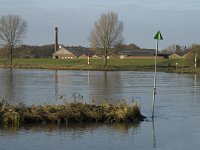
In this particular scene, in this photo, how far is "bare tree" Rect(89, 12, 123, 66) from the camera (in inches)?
3755

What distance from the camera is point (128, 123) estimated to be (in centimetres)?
1980

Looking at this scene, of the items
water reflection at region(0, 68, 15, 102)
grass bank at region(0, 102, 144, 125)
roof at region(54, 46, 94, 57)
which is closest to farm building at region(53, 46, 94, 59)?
roof at region(54, 46, 94, 57)

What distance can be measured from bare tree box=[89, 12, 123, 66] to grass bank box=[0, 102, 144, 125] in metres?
74.2

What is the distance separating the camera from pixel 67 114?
64.0ft

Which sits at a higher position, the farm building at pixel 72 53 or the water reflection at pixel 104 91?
the farm building at pixel 72 53

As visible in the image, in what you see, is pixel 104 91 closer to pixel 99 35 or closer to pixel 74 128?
pixel 74 128

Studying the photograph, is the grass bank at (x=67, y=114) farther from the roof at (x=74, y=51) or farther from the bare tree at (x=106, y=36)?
the roof at (x=74, y=51)

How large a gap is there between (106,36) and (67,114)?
76993 mm

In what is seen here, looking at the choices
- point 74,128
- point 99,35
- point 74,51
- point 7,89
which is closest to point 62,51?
point 74,51

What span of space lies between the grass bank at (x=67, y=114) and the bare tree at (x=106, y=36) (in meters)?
74.2

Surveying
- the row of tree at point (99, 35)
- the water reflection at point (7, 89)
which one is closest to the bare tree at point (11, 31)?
the row of tree at point (99, 35)

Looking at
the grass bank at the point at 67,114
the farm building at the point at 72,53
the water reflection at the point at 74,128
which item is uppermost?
the farm building at the point at 72,53

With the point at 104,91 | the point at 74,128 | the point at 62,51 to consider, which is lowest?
the point at 74,128

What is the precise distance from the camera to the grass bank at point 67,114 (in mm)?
18692
